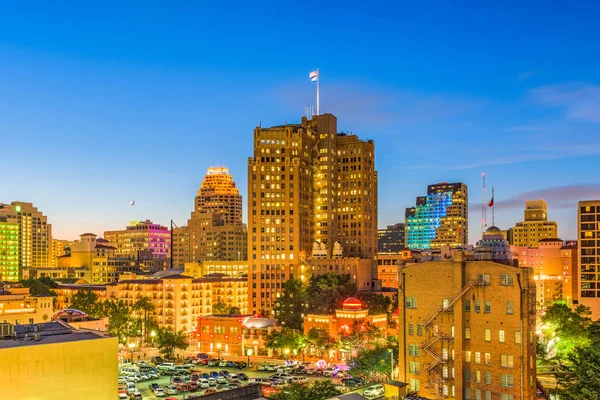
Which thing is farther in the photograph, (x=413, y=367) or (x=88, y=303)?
(x=88, y=303)

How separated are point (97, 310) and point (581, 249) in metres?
126

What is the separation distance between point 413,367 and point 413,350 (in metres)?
2.27

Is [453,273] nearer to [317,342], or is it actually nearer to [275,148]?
[317,342]

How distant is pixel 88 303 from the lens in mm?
164000

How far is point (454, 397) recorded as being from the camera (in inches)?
3022

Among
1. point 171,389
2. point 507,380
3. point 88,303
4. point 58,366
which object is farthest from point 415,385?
point 88,303

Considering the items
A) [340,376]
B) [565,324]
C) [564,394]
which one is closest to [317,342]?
[340,376]

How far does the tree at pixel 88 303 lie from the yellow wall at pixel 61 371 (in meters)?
111

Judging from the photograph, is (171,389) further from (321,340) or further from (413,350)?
(413,350)

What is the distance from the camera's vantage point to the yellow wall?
43125 mm

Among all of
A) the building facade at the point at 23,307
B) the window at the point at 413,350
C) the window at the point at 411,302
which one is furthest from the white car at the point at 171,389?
the window at the point at 411,302

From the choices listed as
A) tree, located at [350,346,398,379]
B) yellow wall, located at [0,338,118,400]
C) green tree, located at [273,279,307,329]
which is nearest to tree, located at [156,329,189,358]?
green tree, located at [273,279,307,329]

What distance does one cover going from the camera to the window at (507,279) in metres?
74.5

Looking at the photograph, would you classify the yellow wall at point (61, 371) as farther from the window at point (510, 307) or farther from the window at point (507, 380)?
the window at point (510, 307)
